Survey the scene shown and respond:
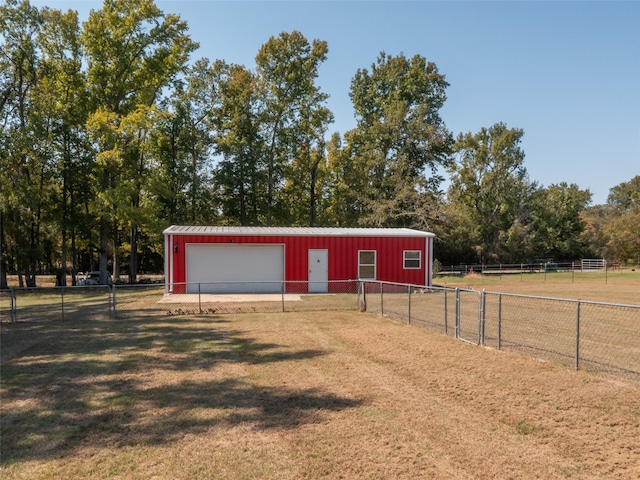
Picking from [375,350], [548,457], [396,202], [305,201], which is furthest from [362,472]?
[305,201]

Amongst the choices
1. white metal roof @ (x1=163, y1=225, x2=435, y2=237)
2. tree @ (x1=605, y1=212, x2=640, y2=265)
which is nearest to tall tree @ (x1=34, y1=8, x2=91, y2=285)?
white metal roof @ (x1=163, y1=225, x2=435, y2=237)

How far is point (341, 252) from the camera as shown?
2247 centimetres

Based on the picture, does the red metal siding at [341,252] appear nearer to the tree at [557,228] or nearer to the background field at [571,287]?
the background field at [571,287]

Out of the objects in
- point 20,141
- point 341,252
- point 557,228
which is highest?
point 20,141

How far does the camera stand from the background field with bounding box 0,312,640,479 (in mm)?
4203

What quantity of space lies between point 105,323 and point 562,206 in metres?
56.4

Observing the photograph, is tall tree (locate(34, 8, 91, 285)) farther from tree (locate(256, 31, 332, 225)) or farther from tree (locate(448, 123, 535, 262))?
tree (locate(448, 123, 535, 262))

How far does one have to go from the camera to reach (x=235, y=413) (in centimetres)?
554

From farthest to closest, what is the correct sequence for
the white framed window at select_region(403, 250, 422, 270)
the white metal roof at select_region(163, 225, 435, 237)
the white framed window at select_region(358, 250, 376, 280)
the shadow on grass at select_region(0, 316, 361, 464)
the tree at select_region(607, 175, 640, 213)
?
the tree at select_region(607, 175, 640, 213)
the white framed window at select_region(403, 250, 422, 270)
the white framed window at select_region(358, 250, 376, 280)
the white metal roof at select_region(163, 225, 435, 237)
the shadow on grass at select_region(0, 316, 361, 464)

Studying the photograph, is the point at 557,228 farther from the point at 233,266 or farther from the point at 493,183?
the point at 233,266

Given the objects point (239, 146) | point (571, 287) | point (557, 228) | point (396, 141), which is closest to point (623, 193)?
point (557, 228)

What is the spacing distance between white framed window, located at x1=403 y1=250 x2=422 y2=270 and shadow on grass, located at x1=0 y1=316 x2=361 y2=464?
45.8 feet

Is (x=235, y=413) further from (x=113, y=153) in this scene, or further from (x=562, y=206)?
(x=562, y=206)

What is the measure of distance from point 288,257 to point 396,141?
24.1 m
